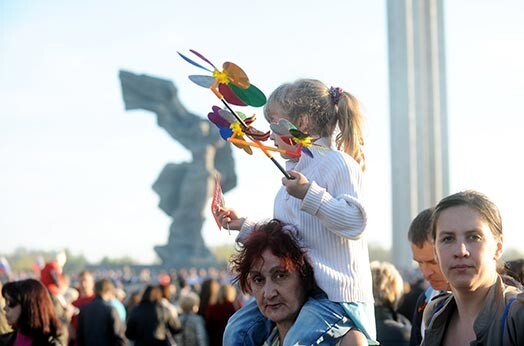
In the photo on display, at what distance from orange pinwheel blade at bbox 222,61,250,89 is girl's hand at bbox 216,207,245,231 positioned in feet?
2.36

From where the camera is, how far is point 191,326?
32.9 feet

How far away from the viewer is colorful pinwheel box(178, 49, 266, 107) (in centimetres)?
300

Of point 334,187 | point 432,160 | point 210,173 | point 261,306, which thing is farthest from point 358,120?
point 432,160

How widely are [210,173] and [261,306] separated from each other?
109 feet

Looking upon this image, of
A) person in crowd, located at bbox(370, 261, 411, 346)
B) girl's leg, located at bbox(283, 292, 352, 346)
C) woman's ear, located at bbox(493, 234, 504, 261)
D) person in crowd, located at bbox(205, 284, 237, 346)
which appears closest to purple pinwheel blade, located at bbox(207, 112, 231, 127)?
girl's leg, located at bbox(283, 292, 352, 346)

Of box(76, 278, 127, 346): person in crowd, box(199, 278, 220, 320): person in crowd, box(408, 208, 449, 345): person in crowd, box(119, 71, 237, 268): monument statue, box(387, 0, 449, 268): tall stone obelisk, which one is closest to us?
box(408, 208, 449, 345): person in crowd

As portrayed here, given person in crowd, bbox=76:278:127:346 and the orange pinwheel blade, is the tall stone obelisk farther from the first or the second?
the orange pinwheel blade

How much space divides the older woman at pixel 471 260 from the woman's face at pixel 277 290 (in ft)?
1.67

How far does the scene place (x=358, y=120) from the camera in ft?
11.1

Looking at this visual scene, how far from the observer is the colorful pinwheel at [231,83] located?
3.00m

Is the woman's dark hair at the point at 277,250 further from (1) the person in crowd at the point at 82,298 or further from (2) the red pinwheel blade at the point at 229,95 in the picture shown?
(1) the person in crowd at the point at 82,298

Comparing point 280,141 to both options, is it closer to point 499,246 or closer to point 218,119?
point 218,119

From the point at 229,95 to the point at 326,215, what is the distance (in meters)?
0.52

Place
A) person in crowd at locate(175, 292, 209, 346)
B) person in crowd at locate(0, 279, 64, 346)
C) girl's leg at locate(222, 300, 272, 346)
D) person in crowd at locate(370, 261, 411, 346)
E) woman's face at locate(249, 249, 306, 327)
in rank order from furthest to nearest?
1. person in crowd at locate(175, 292, 209, 346)
2. person in crowd at locate(370, 261, 411, 346)
3. person in crowd at locate(0, 279, 64, 346)
4. girl's leg at locate(222, 300, 272, 346)
5. woman's face at locate(249, 249, 306, 327)
